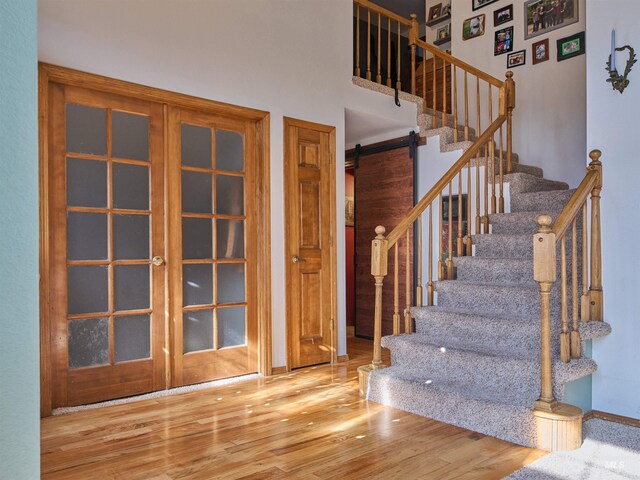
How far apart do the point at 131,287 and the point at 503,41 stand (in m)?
4.62

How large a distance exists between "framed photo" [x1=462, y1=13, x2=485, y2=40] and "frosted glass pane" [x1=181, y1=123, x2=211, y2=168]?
3.63 meters

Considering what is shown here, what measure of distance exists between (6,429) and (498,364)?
2.58 meters

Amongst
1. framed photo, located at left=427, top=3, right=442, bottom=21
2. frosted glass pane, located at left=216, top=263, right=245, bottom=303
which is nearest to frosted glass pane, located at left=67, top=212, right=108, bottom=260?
frosted glass pane, located at left=216, top=263, right=245, bottom=303

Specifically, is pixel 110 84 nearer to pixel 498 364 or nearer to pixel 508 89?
pixel 498 364

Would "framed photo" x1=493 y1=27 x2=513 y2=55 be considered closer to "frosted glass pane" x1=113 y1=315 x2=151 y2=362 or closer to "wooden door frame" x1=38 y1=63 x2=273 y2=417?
"wooden door frame" x1=38 y1=63 x2=273 y2=417

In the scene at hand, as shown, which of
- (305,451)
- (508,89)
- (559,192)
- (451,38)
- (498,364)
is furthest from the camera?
(451,38)

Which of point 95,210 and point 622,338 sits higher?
point 95,210

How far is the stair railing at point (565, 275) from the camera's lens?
8.12 feet

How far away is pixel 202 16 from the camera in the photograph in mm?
3516

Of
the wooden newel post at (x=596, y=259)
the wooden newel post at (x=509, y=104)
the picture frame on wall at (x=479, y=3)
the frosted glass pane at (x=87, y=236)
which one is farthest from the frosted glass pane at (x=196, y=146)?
the picture frame on wall at (x=479, y=3)

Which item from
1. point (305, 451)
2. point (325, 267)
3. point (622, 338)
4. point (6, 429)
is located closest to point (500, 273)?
point (622, 338)

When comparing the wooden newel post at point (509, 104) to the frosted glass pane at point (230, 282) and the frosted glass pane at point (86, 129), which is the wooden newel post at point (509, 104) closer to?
the frosted glass pane at point (230, 282)

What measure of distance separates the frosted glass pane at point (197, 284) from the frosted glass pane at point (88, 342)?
57cm

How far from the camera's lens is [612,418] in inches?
114
